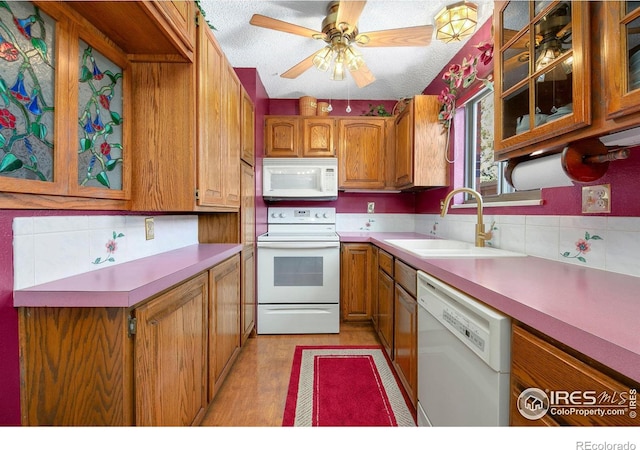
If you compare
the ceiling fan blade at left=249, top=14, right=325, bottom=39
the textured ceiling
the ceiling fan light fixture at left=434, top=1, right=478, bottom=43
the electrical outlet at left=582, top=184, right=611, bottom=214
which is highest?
the textured ceiling

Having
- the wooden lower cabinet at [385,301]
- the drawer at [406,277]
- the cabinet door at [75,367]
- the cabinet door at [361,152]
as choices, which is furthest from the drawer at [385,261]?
the cabinet door at [75,367]

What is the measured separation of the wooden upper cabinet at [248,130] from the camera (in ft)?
7.33

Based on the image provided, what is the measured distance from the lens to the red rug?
1.51m

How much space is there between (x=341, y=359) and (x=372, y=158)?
1995mm

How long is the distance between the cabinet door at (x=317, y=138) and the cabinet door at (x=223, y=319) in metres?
1.48

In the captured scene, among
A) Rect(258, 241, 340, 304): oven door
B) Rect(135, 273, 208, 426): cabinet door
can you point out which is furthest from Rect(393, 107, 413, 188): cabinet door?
Rect(135, 273, 208, 426): cabinet door

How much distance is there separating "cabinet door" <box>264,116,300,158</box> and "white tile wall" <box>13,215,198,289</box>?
162 cm

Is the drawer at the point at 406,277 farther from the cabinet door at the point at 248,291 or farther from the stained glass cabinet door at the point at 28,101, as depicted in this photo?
the stained glass cabinet door at the point at 28,101

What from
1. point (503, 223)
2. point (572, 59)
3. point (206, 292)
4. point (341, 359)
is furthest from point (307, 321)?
point (572, 59)

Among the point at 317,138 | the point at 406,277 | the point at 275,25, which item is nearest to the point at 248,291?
the point at 406,277

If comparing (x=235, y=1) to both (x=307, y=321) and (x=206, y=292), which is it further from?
(x=307, y=321)

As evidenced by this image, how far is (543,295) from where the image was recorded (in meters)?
0.76

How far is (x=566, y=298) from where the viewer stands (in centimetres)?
73

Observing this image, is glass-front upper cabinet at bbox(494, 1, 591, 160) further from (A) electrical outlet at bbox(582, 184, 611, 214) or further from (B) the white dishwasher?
(B) the white dishwasher
